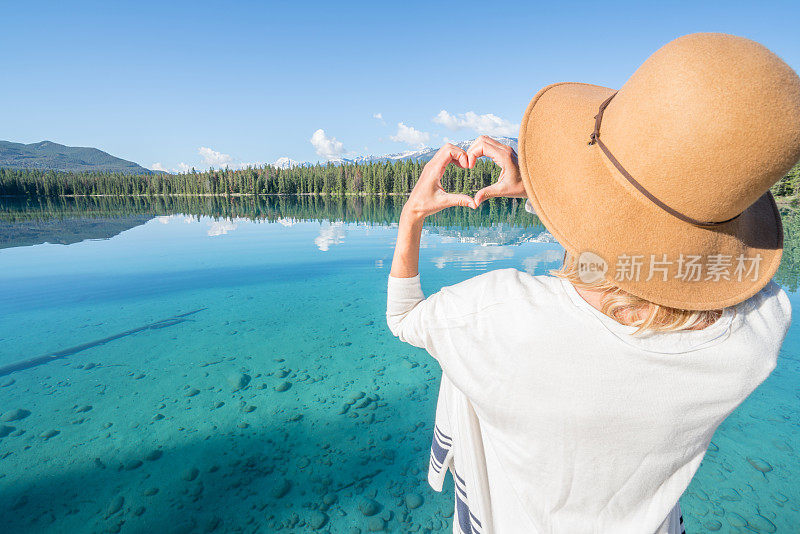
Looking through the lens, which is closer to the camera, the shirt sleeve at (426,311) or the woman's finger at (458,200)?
the shirt sleeve at (426,311)

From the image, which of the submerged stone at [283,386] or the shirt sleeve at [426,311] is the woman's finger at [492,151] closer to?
the shirt sleeve at [426,311]

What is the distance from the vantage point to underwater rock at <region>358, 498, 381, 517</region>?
3281 mm

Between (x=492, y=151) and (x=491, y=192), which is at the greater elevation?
(x=492, y=151)

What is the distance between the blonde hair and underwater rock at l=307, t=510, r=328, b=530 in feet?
11.0

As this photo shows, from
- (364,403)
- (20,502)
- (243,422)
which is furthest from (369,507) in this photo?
(20,502)

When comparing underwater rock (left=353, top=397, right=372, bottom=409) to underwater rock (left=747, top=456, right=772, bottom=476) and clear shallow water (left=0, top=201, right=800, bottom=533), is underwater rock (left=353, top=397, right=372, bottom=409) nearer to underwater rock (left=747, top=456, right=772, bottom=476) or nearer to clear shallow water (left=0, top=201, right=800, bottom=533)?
clear shallow water (left=0, top=201, right=800, bottom=533)

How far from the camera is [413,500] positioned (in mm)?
3402

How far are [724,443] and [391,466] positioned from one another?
12.0 feet

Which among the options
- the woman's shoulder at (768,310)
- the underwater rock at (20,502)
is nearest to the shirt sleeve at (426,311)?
the woman's shoulder at (768,310)

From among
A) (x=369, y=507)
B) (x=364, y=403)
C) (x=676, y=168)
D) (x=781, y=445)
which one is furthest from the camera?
(x=364, y=403)

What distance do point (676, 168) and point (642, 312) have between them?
1.03ft

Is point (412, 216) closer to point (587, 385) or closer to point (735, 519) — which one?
point (587, 385)

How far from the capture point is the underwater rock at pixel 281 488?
11.3 feet

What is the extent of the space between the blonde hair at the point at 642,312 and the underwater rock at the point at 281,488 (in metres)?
3.64
